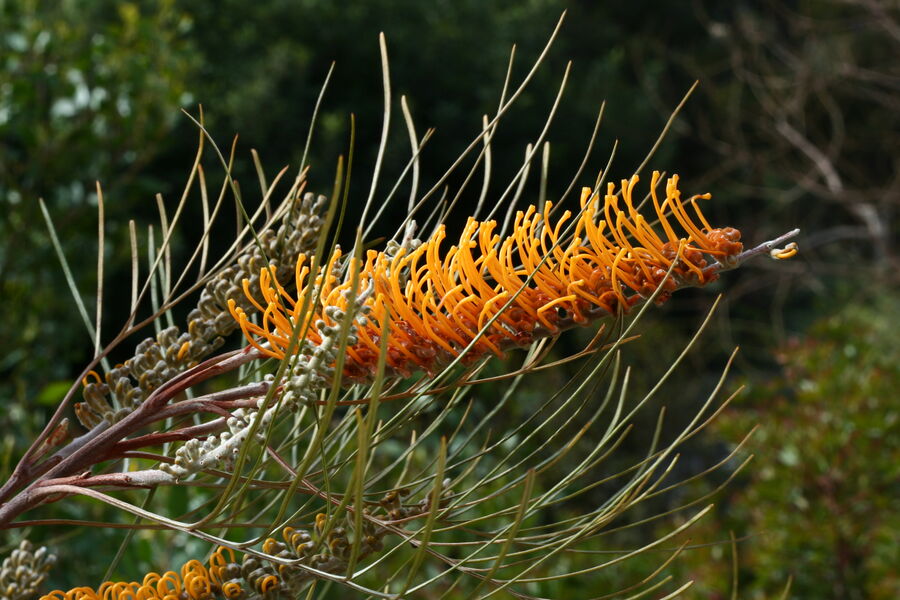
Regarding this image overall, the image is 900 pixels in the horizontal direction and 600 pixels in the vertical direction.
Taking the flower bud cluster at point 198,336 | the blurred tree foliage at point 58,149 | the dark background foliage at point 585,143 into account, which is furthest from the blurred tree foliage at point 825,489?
the flower bud cluster at point 198,336

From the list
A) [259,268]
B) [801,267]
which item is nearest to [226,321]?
[259,268]

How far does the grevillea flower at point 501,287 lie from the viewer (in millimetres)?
328

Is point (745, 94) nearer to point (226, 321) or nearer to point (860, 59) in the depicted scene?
point (860, 59)

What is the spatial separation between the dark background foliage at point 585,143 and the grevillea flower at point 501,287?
0.44 ft

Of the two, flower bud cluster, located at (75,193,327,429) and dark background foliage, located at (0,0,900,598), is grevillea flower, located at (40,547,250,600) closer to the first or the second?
flower bud cluster, located at (75,193,327,429)

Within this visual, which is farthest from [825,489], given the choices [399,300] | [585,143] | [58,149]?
[585,143]

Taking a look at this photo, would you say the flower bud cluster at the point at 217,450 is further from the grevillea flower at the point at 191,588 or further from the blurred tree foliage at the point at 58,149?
the blurred tree foliage at the point at 58,149

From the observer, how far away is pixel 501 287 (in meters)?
0.34

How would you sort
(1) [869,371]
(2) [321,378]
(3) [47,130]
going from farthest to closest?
1. (1) [869,371]
2. (3) [47,130]
3. (2) [321,378]

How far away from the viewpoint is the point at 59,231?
167 cm

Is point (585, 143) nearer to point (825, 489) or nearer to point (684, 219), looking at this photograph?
point (825, 489)

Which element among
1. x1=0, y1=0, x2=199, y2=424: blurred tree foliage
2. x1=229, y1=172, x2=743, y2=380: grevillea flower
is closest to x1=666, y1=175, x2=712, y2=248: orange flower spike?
x1=229, y1=172, x2=743, y2=380: grevillea flower

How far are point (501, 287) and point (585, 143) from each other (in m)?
4.96

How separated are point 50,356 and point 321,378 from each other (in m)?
1.61
